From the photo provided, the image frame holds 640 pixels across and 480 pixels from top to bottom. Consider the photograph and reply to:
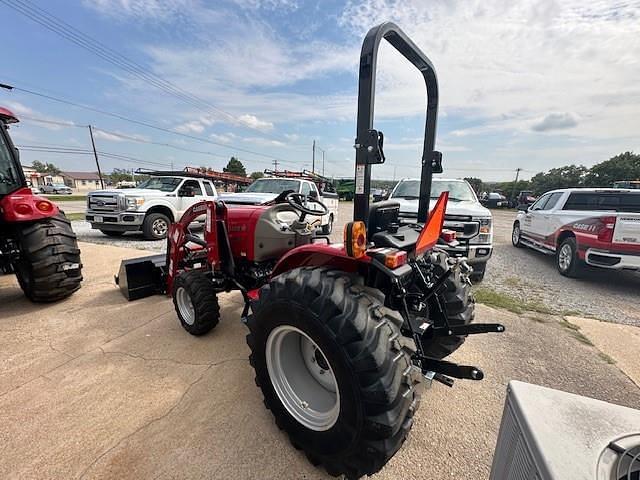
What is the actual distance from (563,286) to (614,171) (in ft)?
133

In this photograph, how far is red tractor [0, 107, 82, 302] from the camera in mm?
3436

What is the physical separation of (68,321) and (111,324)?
1.61 feet

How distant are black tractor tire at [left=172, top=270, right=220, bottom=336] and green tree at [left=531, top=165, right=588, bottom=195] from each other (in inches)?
1660

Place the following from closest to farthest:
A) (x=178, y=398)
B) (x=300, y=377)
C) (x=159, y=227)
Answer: (x=300, y=377), (x=178, y=398), (x=159, y=227)

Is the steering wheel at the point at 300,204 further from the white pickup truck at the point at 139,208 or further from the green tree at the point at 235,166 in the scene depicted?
the green tree at the point at 235,166

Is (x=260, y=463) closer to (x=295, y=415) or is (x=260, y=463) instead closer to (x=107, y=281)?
(x=295, y=415)

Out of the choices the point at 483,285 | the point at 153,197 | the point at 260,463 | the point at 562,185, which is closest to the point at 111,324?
the point at 260,463

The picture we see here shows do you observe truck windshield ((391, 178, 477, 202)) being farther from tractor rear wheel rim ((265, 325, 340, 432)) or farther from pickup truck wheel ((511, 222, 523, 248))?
tractor rear wheel rim ((265, 325, 340, 432))

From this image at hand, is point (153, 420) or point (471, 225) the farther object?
point (471, 225)

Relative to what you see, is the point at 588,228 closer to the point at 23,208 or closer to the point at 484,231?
the point at 484,231

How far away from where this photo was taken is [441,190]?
644 cm

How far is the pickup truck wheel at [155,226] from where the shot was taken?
26.9 ft

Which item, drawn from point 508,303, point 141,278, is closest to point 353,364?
point 141,278

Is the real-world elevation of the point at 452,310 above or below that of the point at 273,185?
below
